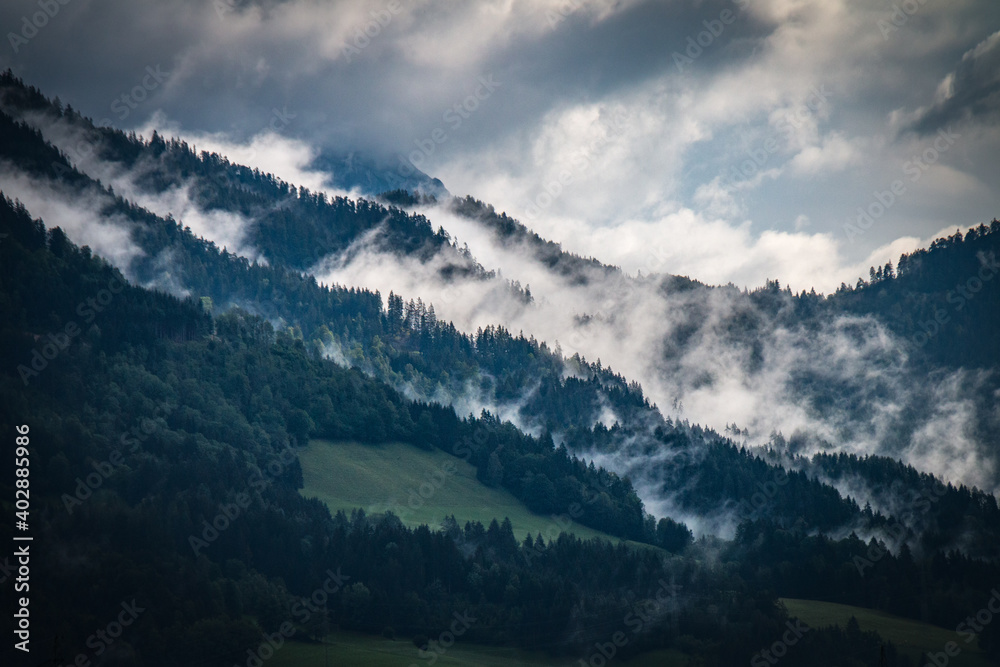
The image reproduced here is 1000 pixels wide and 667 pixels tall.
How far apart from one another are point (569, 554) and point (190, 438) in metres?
69.2

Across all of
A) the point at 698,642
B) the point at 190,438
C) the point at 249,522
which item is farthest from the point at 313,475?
the point at 698,642

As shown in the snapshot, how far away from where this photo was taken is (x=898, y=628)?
485ft

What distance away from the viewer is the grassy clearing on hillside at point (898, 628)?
133 meters

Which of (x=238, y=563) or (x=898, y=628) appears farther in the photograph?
(x=898, y=628)

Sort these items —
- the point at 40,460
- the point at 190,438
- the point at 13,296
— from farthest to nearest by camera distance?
the point at 13,296 < the point at 190,438 < the point at 40,460

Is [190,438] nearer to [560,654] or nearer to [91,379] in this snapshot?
[91,379]

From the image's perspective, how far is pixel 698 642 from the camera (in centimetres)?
13175

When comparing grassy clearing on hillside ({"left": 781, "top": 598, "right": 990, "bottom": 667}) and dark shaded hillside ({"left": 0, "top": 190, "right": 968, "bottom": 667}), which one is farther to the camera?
grassy clearing on hillside ({"left": 781, "top": 598, "right": 990, "bottom": 667})

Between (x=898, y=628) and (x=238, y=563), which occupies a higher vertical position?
(x=898, y=628)

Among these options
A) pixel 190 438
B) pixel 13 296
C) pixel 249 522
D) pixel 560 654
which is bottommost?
pixel 560 654

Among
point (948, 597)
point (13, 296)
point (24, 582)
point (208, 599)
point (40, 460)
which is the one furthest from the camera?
point (13, 296)

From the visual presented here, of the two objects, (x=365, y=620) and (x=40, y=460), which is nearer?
(x=365, y=620)

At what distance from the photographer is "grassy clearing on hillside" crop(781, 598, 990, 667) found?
5241 inches

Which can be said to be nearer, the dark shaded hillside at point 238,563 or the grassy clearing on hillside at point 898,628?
the dark shaded hillside at point 238,563
